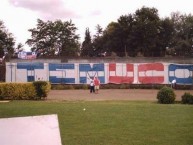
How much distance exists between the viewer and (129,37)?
6894cm

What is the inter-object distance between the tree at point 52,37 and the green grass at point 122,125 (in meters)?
66.4

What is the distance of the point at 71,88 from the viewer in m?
35.8

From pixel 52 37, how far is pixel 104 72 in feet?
159

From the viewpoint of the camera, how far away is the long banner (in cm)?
3500

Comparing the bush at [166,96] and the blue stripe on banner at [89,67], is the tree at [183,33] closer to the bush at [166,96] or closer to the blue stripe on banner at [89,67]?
the blue stripe on banner at [89,67]

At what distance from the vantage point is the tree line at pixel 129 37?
67812 millimetres

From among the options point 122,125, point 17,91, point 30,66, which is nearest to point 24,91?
point 17,91

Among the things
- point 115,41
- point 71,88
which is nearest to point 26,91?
point 71,88

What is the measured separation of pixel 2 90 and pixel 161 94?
10571mm

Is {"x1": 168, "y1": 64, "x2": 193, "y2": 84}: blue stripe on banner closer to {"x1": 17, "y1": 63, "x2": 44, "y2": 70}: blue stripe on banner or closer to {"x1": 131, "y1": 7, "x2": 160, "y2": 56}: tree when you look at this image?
{"x1": 17, "y1": 63, "x2": 44, "y2": 70}: blue stripe on banner

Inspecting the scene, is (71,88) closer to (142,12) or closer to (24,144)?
(24,144)

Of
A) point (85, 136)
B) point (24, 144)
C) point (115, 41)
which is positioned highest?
point (115, 41)

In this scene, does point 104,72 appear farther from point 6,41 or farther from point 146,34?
point 6,41

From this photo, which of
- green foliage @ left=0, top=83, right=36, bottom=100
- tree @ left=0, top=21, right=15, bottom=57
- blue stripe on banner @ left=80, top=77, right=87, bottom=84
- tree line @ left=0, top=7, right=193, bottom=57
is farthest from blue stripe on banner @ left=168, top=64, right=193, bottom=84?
tree @ left=0, top=21, right=15, bottom=57
